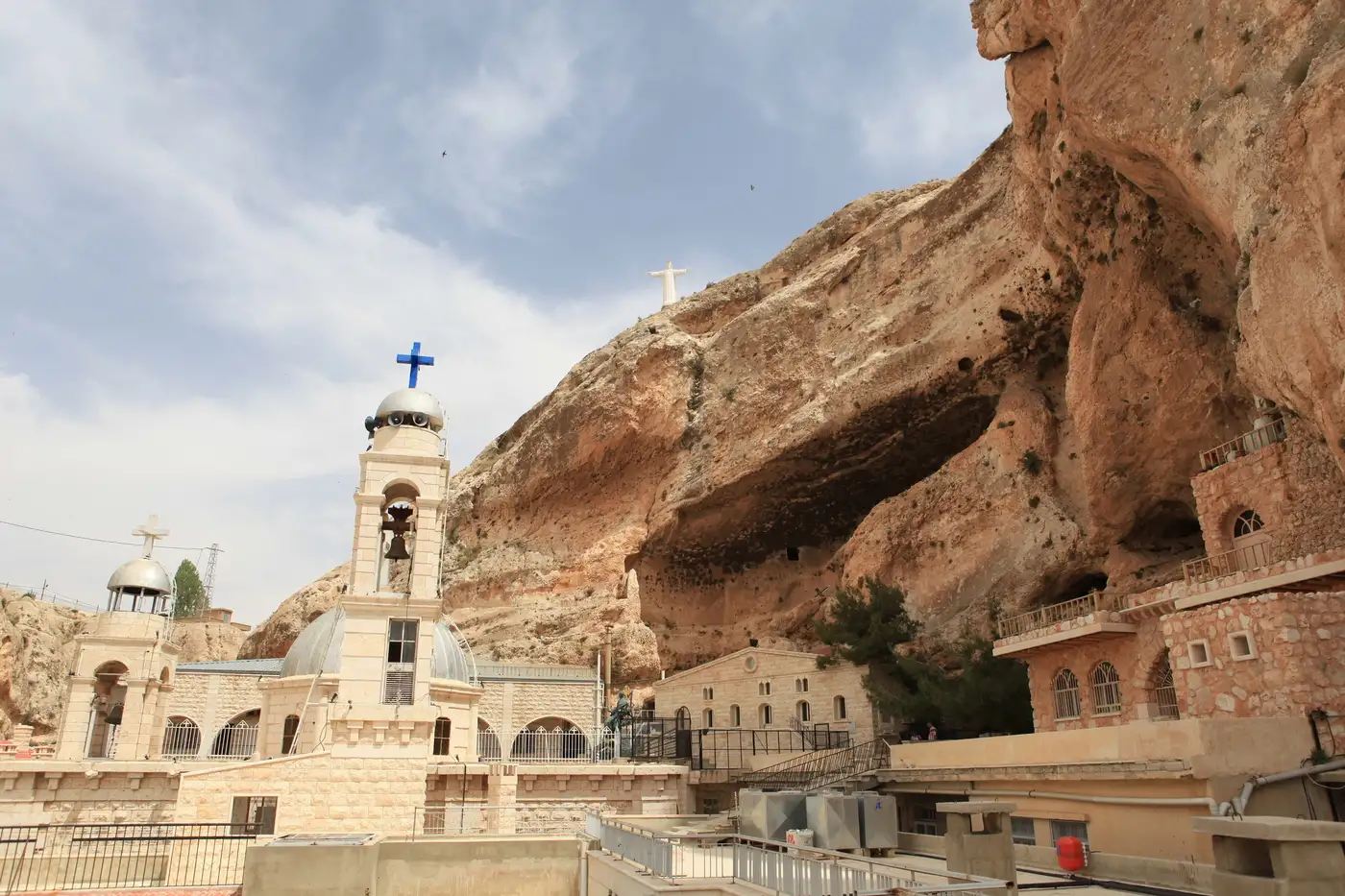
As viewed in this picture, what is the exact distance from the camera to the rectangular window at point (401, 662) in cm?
1557

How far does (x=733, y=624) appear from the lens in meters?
38.2

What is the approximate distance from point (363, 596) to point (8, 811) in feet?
28.8

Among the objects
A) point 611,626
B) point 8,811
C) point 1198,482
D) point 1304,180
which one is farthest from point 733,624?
point 1304,180

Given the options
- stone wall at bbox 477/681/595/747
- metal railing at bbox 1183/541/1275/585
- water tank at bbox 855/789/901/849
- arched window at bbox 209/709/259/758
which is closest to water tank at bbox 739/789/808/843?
water tank at bbox 855/789/901/849

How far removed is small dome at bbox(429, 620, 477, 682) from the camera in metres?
21.8

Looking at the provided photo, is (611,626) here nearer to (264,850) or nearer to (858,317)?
(858,317)

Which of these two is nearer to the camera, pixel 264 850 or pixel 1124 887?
pixel 1124 887

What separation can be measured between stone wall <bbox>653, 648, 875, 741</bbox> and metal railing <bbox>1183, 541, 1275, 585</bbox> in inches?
352

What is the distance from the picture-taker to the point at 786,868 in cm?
831

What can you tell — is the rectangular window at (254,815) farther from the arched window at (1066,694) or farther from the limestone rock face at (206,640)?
the limestone rock face at (206,640)

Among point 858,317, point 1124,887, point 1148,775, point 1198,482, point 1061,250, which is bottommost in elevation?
point 1124,887

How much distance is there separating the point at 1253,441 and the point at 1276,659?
6.14 meters

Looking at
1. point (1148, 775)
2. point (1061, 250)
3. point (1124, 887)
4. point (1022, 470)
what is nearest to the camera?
point (1124, 887)

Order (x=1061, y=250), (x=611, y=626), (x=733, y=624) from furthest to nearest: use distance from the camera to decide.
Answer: (x=733, y=624) < (x=611, y=626) < (x=1061, y=250)
